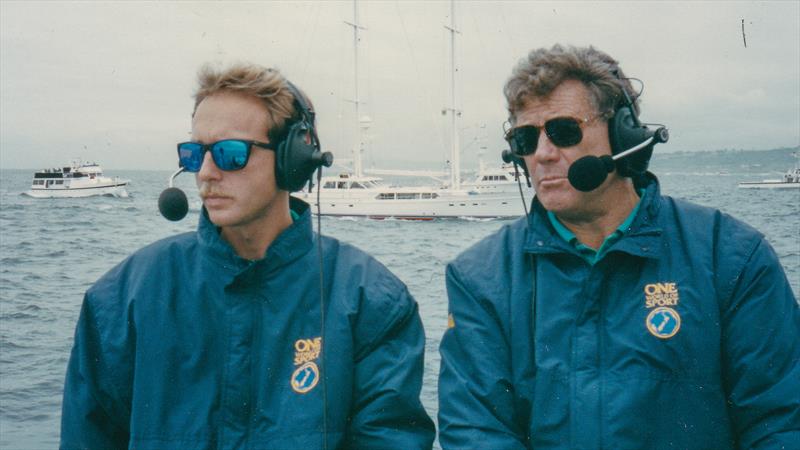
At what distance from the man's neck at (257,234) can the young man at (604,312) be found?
0.67 meters

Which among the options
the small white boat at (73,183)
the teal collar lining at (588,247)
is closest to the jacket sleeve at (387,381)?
the teal collar lining at (588,247)

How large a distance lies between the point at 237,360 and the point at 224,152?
0.71 metres

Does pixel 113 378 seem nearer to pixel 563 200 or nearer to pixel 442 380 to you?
pixel 442 380

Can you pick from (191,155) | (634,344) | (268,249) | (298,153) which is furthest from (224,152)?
(634,344)

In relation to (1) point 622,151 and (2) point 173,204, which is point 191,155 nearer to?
(2) point 173,204

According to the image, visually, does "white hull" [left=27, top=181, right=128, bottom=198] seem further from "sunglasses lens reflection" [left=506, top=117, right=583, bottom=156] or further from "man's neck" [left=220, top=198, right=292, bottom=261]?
"sunglasses lens reflection" [left=506, top=117, right=583, bottom=156]

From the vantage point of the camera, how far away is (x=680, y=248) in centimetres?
284

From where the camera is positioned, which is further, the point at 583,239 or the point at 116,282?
the point at 583,239

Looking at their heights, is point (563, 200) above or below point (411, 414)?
above

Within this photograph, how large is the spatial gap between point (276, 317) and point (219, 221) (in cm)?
39

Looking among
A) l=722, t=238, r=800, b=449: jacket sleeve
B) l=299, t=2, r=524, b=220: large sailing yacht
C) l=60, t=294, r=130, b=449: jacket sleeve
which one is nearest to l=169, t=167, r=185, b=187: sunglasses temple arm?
l=60, t=294, r=130, b=449: jacket sleeve

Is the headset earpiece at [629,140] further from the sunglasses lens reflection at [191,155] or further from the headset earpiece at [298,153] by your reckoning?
the sunglasses lens reflection at [191,155]

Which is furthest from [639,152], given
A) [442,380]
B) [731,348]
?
[442,380]

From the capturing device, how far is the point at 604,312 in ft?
9.14
